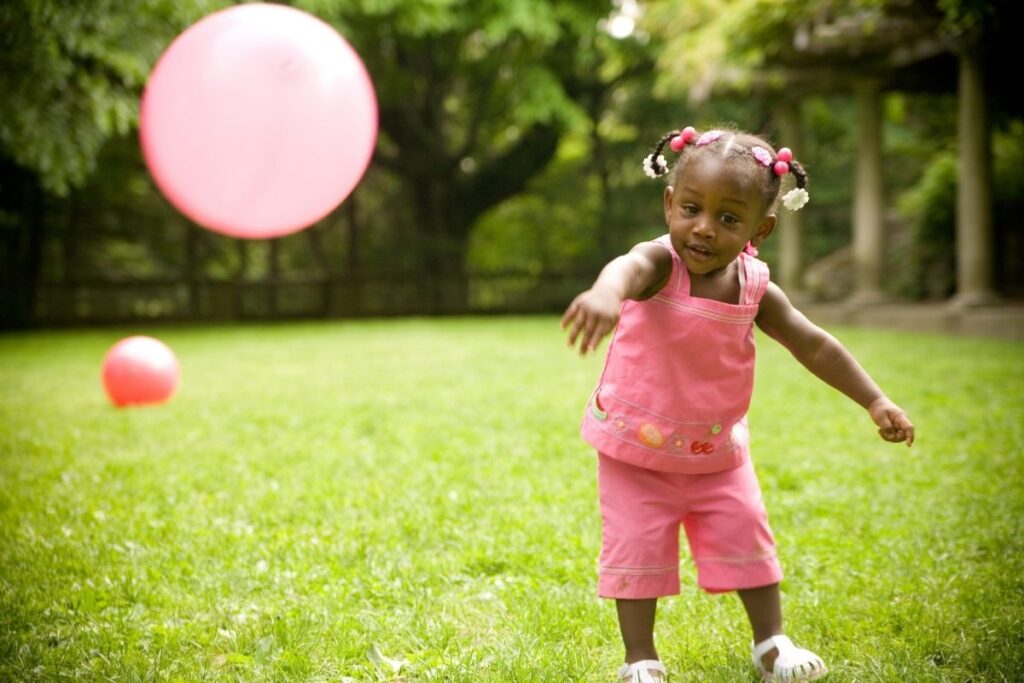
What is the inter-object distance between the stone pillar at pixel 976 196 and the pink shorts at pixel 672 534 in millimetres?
9934

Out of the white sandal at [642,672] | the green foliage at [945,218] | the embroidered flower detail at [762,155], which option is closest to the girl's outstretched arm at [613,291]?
the embroidered flower detail at [762,155]

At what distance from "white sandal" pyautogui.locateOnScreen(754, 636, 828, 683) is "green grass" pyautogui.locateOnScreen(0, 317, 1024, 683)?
0.24ft

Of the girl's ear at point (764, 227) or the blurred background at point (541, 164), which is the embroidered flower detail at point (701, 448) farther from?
the blurred background at point (541, 164)

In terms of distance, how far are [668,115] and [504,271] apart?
5.39m

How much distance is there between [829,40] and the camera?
1054 cm

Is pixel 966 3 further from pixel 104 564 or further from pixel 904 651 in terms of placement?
pixel 104 564

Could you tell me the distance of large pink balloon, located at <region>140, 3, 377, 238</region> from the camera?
4.29 m

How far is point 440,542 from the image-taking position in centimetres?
329

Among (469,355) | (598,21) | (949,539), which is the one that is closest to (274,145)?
(949,539)

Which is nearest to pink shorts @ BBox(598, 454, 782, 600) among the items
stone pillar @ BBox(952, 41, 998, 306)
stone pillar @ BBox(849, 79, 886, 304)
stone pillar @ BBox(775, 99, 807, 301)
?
Answer: stone pillar @ BBox(952, 41, 998, 306)

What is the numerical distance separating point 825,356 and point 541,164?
18.6m

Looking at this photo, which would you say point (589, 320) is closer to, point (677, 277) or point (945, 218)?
point (677, 277)

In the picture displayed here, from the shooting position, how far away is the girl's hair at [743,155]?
2051mm

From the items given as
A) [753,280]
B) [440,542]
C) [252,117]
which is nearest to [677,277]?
[753,280]
